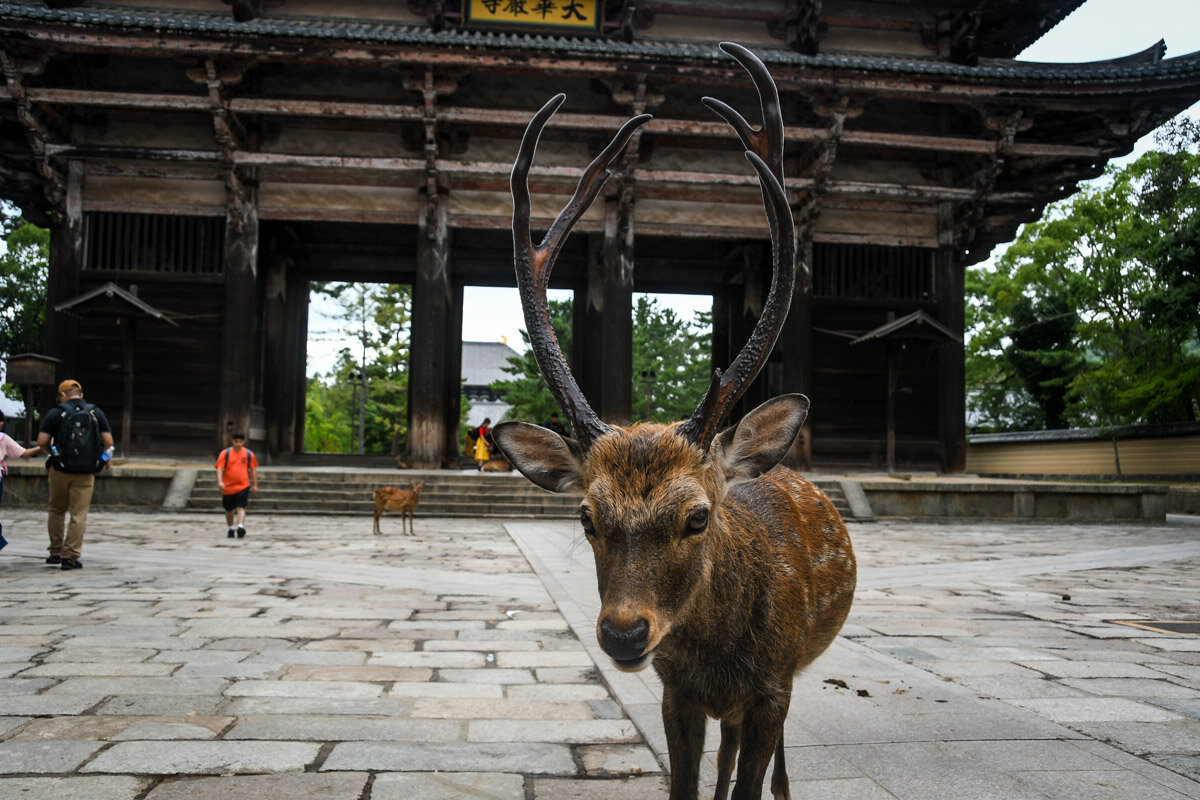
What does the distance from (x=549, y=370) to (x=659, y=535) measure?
0.69 metres

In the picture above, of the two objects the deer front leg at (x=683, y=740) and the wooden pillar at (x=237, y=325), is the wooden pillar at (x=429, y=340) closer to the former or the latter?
the wooden pillar at (x=237, y=325)

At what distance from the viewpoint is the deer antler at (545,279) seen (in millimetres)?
2559

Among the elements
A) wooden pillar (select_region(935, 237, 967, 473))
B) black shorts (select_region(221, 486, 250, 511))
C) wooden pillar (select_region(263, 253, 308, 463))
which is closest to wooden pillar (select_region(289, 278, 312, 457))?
wooden pillar (select_region(263, 253, 308, 463))

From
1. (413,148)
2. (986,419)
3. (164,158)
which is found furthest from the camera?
(986,419)

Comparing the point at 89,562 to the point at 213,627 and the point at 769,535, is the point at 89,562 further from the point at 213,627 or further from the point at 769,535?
the point at 769,535

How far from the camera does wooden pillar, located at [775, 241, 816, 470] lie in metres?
16.0

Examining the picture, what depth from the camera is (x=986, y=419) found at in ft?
122

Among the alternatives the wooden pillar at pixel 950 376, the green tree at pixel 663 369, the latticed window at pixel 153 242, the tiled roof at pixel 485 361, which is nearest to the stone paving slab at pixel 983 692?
the wooden pillar at pixel 950 376

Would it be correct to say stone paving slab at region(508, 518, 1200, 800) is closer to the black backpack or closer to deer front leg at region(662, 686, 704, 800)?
deer front leg at region(662, 686, 704, 800)

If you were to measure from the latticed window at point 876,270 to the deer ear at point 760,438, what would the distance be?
1491 centimetres

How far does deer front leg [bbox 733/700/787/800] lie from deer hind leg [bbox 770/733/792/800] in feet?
1.38

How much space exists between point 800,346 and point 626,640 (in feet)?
47.8

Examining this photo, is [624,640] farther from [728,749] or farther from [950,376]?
Result: [950,376]

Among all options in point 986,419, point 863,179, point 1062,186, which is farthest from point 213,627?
point 986,419
